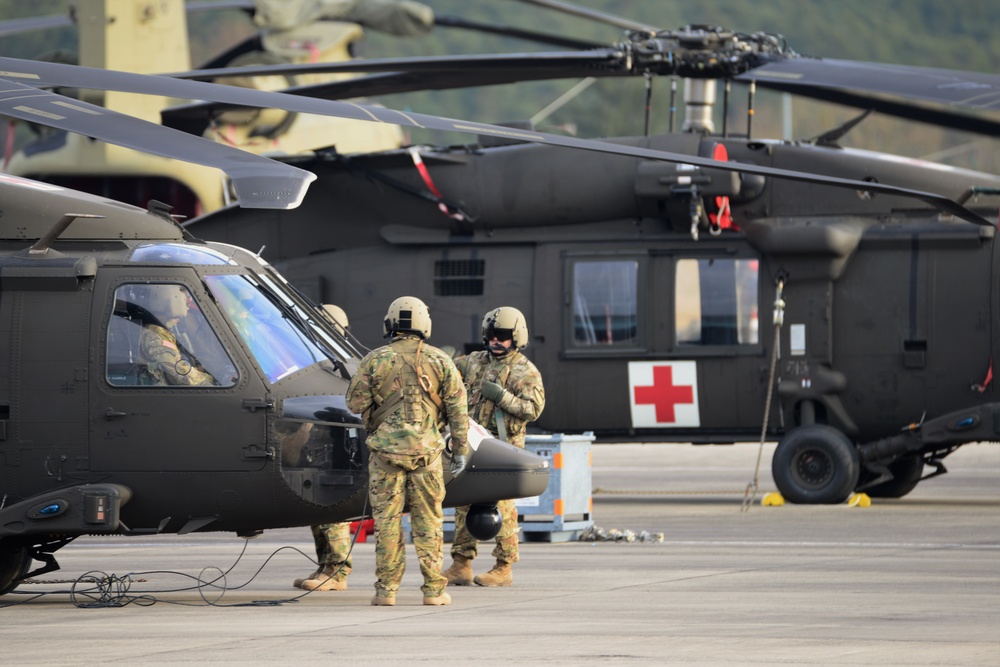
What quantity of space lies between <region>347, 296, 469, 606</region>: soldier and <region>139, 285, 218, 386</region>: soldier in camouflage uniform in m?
0.99

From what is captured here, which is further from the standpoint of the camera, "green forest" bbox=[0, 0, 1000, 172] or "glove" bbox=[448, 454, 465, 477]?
"green forest" bbox=[0, 0, 1000, 172]

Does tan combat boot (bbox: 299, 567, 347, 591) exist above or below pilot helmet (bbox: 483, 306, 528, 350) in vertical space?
below

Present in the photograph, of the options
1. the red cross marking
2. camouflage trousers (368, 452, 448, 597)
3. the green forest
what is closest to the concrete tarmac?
camouflage trousers (368, 452, 448, 597)

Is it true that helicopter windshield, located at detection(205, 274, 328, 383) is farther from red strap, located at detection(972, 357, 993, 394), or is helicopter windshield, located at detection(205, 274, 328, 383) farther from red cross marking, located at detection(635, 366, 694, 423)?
red strap, located at detection(972, 357, 993, 394)

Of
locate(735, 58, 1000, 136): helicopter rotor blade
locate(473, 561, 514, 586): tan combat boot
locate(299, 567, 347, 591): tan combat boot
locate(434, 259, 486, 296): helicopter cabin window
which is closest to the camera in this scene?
locate(299, 567, 347, 591): tan combat boot

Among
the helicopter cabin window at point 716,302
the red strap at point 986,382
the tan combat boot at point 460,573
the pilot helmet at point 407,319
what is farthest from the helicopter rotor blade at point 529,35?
the pilot helmet at point 407,319

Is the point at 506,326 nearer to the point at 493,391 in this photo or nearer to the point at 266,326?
the point at 493,391

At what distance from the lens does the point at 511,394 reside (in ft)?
37.2

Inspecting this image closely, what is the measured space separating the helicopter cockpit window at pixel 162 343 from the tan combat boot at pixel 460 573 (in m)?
2.07

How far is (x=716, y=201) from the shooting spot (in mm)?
16594

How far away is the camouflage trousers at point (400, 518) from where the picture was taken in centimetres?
950

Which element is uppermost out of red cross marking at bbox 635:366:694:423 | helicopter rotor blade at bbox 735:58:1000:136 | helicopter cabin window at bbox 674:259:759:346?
helicopter rotor blade at bbox 735:58:1000:136

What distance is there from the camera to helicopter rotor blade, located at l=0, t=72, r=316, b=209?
7.51 metres

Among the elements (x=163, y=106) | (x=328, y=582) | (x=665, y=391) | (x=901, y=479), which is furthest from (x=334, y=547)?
(x=163, y=106)
